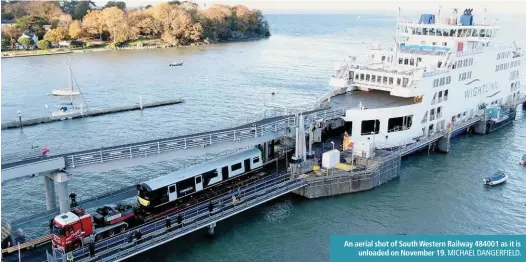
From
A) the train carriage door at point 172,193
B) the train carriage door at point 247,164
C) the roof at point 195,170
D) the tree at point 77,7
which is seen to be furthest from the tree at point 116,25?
the train carriage door at point 172,193

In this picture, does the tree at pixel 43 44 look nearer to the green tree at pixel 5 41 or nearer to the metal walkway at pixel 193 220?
the green tree at pixel 5 41

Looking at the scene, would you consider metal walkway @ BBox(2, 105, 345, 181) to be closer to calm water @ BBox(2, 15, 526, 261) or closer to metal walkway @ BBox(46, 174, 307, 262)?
metal walkway @ BBox(46, 174, 307, 262)

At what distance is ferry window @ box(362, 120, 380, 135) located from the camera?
42.7m

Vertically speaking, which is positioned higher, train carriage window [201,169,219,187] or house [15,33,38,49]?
house [15,33,38,49]

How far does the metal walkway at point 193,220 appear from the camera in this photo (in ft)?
82.5

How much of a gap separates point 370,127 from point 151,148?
21102mm

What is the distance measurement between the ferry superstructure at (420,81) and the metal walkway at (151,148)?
18.9 feet

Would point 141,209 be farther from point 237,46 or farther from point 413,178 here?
point 237,46

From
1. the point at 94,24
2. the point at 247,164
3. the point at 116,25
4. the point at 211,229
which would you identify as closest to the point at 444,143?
the point at 247,164

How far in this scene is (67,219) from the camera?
82.8 feet

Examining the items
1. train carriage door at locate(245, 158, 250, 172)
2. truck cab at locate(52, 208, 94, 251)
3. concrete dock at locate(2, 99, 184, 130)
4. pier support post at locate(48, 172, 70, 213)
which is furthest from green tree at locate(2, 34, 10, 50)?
truck cab at locate(52, 208, 94, 251)

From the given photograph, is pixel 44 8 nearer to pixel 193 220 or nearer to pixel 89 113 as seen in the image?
pixel 89 113

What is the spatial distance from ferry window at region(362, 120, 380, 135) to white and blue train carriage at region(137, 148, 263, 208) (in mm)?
11340

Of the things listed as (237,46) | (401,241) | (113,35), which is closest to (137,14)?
(113,35)
